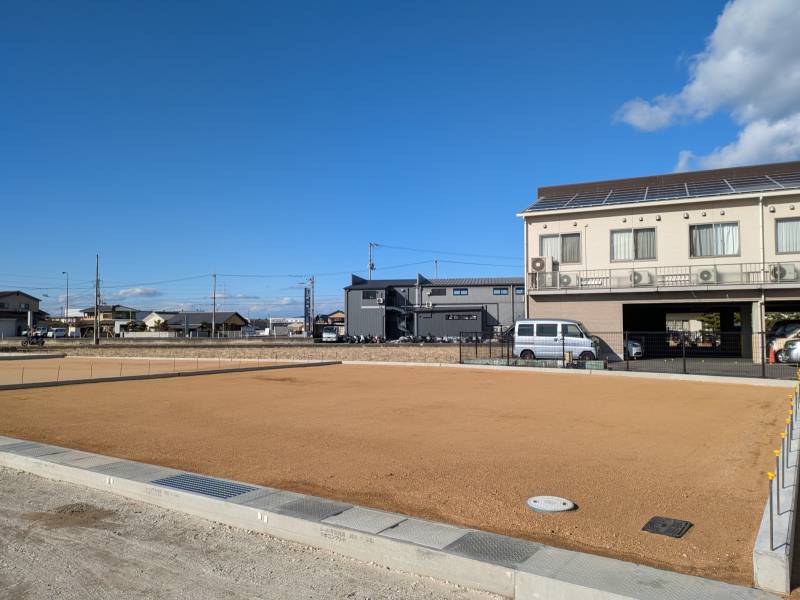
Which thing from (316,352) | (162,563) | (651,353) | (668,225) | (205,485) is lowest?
(316,352)

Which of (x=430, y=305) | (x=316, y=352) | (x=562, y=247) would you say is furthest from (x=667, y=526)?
(x=430, y=305)

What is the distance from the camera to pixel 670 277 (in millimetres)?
24875

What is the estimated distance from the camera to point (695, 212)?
81.2 ft

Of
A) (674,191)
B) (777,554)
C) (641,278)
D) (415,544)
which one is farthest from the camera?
(674,191)

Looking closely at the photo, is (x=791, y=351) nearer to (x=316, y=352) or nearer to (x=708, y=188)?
(x=708, y=188)

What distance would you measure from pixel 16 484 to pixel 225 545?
3.42 m

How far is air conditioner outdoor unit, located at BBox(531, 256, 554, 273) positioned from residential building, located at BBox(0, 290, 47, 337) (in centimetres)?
7425

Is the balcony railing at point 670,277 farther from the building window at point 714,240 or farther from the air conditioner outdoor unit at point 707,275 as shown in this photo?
the building window at point 714,240

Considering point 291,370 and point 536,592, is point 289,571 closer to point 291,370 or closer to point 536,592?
point 536,592

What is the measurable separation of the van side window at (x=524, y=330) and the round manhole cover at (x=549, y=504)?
1850 cm

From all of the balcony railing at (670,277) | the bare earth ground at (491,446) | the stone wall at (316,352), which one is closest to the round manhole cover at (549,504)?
the bare earth ground at (491,446)

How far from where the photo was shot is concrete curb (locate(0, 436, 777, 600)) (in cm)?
340

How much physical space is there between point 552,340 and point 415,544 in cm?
1976

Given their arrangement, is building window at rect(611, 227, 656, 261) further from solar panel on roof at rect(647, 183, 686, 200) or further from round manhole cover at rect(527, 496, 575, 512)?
round manhole cover at rect(527, 496, 575, 512)
